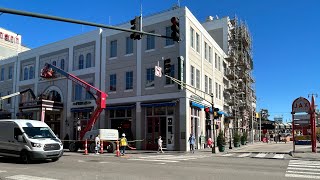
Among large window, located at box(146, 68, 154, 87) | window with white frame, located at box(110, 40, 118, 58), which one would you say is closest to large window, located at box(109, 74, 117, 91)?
window with white frame, located at box(110, 40, 118, 58)

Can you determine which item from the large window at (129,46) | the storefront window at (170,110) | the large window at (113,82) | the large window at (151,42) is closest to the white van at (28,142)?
the storefront window at (170,110)

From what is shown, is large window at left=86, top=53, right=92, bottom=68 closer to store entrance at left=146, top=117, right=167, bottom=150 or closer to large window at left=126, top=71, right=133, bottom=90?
large window at left=126, top=71, right=133, bottom=90

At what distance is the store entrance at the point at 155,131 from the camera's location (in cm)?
3454

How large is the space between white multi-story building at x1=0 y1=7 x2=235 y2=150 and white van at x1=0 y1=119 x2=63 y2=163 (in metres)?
12.9

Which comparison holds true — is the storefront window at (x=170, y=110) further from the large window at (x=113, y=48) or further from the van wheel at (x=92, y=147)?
the large window at (x=113, y=48)

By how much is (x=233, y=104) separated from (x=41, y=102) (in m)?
25.9

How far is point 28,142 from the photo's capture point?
18656mm

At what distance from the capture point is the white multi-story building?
34156mm

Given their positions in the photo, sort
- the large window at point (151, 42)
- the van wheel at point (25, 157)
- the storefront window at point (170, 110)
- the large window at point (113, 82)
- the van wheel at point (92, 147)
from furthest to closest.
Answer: the large window at point (113, 82) → the large window at point (151, 42) → the storefront window at point (170, 110) → the van wheel at point (92, 147) → the van wheel at point (25, 157)

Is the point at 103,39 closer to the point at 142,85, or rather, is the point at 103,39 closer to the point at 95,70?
the point at 95,70

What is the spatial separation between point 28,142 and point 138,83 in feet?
60.8

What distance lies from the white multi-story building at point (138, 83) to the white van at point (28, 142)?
506 inches

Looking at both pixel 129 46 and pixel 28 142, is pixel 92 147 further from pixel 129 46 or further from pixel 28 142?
pixel 28 142

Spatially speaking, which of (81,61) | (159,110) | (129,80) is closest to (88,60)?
(81,61)
